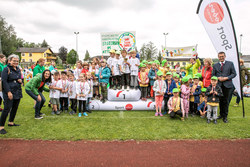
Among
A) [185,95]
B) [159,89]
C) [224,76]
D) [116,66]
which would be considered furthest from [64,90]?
[224,76]

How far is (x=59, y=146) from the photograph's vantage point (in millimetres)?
3816

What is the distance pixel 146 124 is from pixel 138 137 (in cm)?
107

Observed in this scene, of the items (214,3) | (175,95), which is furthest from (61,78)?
(214,3)

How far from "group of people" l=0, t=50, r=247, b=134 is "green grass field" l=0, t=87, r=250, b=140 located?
0.36 m

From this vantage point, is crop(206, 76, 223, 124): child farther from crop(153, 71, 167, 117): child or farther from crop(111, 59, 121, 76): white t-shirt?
crop(111, 59, 121, 76): white t-shirt

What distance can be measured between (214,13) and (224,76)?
2498 millimetres

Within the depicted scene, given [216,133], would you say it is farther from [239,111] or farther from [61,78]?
[61,78]

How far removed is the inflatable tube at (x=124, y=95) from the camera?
23.2 ft

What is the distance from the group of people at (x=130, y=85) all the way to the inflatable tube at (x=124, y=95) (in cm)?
41

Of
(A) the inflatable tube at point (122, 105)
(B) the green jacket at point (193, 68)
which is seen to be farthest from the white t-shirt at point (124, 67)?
(B) the green jacket at point (193, 68)

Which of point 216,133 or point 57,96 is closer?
point 216,133

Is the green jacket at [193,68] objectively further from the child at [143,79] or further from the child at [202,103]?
the child at [143,79]

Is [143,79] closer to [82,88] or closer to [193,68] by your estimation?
[193,68]

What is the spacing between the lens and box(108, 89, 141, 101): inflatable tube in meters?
7.06
